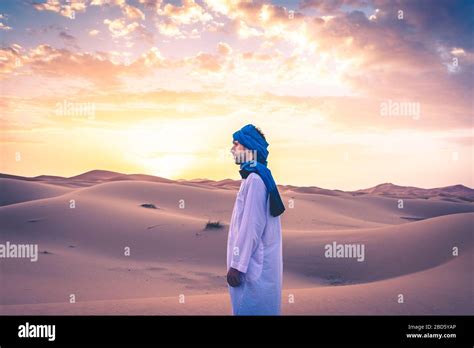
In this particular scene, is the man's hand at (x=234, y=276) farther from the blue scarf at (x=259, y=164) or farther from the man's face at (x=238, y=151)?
the man's face at (x=238, y=151)

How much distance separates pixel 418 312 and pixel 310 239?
8066mm

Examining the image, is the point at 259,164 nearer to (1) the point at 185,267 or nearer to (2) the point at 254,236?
(2) the point at 254,236

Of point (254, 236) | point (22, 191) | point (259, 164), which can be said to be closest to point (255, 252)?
point (254, 236)

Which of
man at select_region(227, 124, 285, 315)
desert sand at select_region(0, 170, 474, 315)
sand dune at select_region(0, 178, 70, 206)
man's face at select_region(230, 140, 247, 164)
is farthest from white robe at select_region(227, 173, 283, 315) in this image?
sand dune at select_region(0, 178, 70, 206)

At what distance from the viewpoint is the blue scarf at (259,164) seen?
185 inches

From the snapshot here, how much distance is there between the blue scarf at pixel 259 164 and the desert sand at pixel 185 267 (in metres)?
3.11

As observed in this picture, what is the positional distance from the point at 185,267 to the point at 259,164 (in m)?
8.04

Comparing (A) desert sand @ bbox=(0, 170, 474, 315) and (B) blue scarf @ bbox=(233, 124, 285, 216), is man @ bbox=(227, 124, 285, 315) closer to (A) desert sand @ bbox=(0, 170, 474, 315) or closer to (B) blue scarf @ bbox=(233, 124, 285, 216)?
(B) blue scarf @ bbox=(233, 124, 285, 216)

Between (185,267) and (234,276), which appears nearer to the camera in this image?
(234,276)

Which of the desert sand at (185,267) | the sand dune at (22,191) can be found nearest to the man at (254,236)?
the desert sand at (185,267)

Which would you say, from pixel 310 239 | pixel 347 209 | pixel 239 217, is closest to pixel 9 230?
pixel 310 239

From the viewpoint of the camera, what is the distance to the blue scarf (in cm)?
469

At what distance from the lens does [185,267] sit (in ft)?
40.0

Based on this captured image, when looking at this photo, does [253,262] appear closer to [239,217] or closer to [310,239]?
[239,217]
